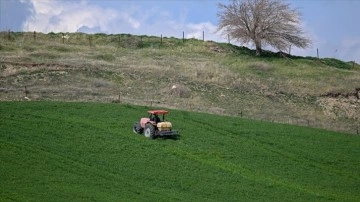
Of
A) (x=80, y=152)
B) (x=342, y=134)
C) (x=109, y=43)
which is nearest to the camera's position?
(x=80, y=152)

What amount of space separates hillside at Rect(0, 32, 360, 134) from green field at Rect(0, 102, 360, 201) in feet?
20.6

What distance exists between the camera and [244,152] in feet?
142

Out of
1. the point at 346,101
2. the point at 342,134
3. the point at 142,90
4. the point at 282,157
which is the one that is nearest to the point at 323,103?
the point at 346,101

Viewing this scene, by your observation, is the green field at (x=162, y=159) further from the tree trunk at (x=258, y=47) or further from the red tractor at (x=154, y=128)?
the tree trunk at (x=258, y=47)

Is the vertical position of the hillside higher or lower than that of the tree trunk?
lower

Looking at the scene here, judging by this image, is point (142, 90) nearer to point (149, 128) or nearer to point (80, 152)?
point (149, 128)

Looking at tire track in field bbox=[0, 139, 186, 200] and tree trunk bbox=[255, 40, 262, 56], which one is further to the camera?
tree trunk bbox=[255, 40, 262, 56]

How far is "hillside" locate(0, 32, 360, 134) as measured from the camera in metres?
56.8

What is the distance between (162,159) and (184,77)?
29425 mm

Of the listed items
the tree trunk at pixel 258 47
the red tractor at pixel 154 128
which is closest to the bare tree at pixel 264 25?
the tree trunk at pixel 258 47

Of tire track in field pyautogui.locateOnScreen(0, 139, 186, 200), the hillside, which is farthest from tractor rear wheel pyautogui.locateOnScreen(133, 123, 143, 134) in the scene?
the hillside

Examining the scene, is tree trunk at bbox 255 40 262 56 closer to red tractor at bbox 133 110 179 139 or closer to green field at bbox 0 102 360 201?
green field at bbox 0 102 360 201

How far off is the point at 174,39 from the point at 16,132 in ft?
178

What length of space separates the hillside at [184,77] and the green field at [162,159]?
629 cm
